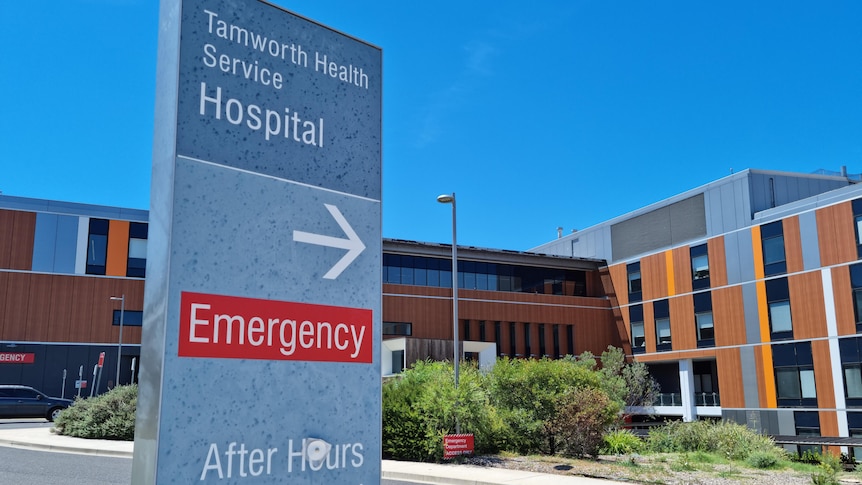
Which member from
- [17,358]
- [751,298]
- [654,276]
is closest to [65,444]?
[17,358]

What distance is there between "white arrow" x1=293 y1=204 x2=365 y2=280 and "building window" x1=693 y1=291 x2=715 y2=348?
49187mm

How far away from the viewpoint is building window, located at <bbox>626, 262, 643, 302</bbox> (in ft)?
182

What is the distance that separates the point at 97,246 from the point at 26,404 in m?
16.2

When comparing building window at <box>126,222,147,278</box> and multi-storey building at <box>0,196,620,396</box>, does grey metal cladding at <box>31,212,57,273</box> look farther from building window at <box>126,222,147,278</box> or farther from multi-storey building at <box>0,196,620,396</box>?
building window at <box>126,222,147,278</box>

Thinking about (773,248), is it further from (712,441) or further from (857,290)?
(712,441)

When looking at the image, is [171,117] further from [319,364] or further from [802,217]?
[802,217]

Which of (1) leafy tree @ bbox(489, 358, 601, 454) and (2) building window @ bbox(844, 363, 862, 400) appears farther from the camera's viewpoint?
(2) building window @ bbox(844, 363, 862, 400)

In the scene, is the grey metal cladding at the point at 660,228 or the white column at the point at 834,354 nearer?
the white column at the point at 834,354

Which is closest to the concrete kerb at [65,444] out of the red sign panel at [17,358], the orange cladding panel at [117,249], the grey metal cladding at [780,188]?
the red sign panel at [17,358]

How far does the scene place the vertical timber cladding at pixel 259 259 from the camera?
10.8 feet

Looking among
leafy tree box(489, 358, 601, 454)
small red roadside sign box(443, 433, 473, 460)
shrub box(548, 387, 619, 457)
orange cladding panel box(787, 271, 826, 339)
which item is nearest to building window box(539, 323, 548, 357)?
orange cladding panel box(787, 271, 826, 339)

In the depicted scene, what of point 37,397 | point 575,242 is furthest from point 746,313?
point 37,397

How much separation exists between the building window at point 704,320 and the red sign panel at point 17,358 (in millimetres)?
43730

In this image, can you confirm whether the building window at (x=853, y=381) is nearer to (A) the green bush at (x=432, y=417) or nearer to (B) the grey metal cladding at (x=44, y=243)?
(A) the green bush at (x=432, y=417)
